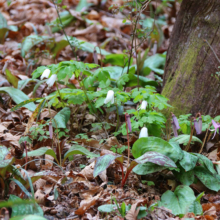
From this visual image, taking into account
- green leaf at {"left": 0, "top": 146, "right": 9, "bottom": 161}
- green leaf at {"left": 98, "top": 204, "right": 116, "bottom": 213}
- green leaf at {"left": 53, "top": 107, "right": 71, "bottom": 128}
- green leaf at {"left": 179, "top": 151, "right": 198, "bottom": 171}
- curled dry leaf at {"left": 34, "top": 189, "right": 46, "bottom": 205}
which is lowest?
curled dry leaf at {"left": 34, "top": 189, "right": 46, "bottom": 205}

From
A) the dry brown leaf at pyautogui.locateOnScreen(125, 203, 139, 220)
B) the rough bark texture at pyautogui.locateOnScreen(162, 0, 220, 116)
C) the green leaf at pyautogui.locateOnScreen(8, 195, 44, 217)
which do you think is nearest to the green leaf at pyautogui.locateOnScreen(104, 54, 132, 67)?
the rough bark texture at pyautogui.locateOnScreen(162, 0, 220, 116)

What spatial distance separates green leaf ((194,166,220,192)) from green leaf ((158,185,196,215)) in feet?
0.57

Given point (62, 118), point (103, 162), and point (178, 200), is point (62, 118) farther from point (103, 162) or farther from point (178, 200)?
point (178, 200)

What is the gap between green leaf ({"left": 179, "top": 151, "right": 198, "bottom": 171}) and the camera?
1.92m

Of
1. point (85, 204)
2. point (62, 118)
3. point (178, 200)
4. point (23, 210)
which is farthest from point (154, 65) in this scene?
point (23, 210)

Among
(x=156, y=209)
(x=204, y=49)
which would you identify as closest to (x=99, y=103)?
(x=156, y=209)

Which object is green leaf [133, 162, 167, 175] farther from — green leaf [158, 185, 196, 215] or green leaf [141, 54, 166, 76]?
green leaf [141, 54, 166, 76]

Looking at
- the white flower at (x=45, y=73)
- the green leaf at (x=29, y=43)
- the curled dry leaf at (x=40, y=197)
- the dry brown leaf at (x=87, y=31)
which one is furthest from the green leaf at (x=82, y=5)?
the curled dry leaf at (x=40, y=197)

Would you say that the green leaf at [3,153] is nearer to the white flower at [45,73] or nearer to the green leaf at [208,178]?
the white flower at [45,73]

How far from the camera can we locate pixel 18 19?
18.4 ft

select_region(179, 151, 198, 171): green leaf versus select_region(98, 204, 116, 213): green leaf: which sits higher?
select_region(179, 151, 198, 171): green leaf

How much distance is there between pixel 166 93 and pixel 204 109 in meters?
0.43

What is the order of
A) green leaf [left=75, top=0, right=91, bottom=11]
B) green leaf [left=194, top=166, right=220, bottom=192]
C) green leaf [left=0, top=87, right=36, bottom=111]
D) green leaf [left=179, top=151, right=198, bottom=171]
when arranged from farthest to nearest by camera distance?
1. green leaf [left=75, top=0, right=91, bottom=11]
2. green leaf [left=0, top=87, right=36, bottom=111]
3. green leaf [left=194, top=166, right=220, bottom=192]
4. green leaf [left=179, top=151, right=198, bottom=171]

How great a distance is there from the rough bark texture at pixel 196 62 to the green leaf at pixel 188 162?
86 cm
